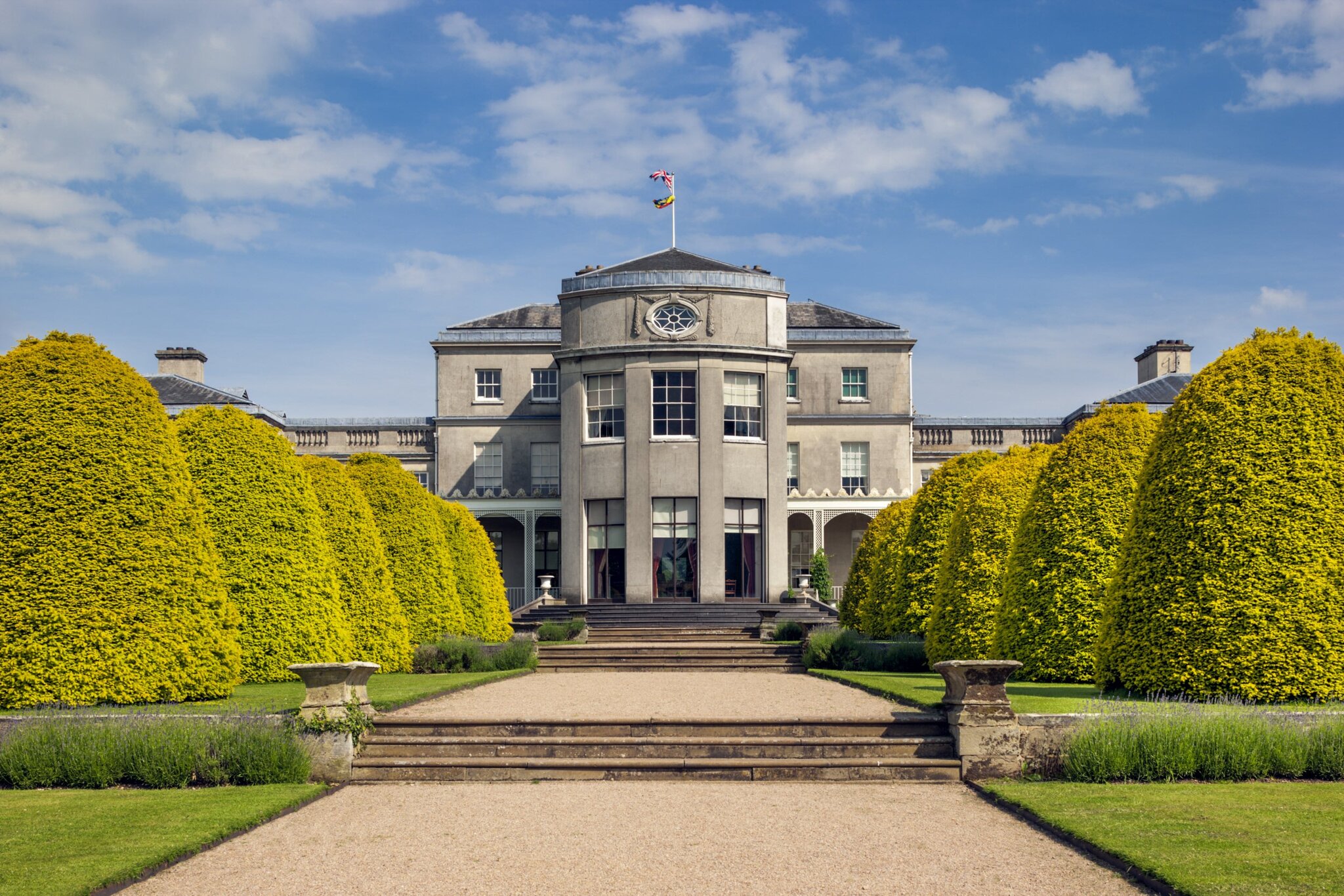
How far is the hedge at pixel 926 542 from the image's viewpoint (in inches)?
911

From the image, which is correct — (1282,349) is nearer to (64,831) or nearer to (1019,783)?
(1019,783)

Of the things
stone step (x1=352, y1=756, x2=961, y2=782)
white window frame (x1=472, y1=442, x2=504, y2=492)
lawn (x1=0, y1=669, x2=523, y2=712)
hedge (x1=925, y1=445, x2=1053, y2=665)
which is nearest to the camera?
stone step (x1=352, y1=756, x2=961, y2=782)

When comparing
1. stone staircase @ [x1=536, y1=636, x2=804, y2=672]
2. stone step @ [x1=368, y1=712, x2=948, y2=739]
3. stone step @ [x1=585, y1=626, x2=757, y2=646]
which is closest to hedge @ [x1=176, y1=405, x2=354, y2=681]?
stone step @ [x1=368, y1=712, x2=948, y2=739]

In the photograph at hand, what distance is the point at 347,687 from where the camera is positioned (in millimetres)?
12078

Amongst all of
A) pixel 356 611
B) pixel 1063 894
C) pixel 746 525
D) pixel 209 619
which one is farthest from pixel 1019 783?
pixel 746 525

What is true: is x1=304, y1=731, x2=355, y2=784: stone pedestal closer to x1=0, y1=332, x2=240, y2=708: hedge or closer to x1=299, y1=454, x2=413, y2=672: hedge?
x1=0, y1=332, x2=240, y2=708: hedge

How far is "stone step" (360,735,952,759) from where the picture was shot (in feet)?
39.3

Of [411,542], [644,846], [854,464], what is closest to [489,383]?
[854,464]

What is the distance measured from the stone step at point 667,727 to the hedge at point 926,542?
10572mm

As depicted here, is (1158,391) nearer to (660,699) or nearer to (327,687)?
(660,699)

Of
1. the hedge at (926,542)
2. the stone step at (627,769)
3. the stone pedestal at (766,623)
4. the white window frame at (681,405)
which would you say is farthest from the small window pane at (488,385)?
the stone step at (627,769)

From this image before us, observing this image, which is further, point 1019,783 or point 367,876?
point 1019,783

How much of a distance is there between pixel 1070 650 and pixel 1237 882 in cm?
962

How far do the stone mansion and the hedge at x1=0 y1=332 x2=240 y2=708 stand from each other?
20.7 m
